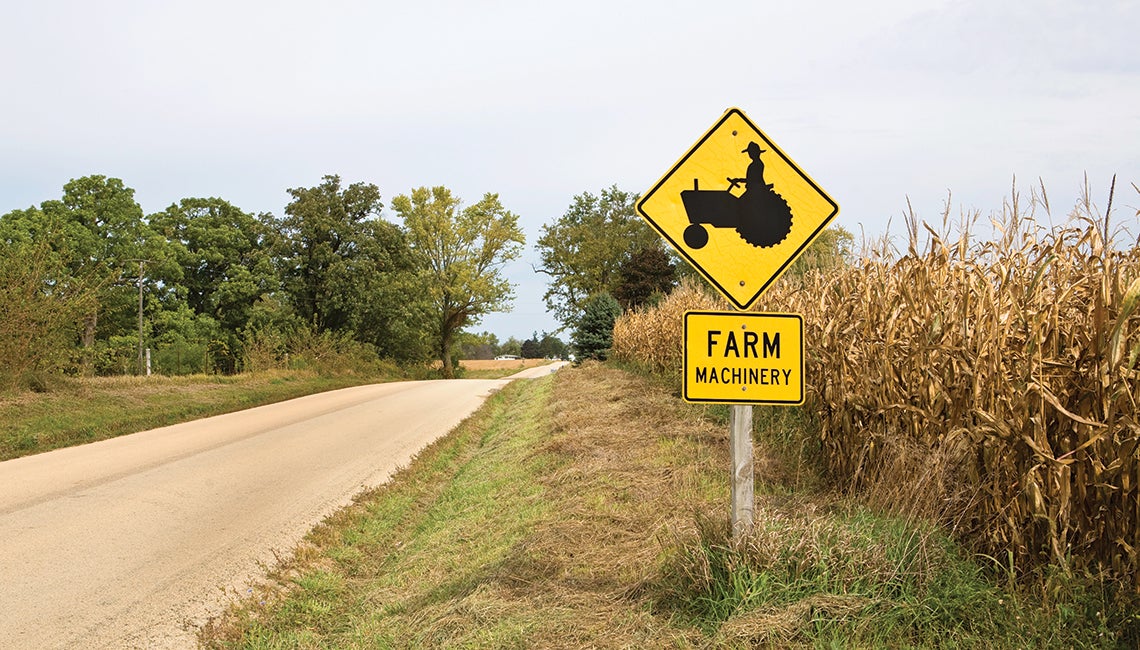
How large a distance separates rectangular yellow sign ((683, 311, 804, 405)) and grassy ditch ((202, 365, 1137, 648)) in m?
0.73

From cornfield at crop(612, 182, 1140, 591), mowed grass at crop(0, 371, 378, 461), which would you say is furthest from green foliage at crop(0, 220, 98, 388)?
cornfield at crop(612, 182, 1140, 591)

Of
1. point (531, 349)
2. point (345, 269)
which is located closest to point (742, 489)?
point (345, 269)

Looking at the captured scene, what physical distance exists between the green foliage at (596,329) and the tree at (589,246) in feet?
78.2

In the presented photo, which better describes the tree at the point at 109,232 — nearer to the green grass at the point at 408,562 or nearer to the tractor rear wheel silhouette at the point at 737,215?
the green grass at the point at 408,562

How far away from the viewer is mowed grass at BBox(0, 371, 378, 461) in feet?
44.5

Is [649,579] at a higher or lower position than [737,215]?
lower

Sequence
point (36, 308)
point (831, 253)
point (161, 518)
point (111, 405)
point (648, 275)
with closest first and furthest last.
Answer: point (161, 518), point (831, 253), point (111, 405), point (36, 308), point (648, 275)

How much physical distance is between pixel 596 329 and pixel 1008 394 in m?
35.4

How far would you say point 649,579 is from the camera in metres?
4.59

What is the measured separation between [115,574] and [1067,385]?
642 centimetres

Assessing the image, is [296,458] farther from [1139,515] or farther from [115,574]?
[1139,515]

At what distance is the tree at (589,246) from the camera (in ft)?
217

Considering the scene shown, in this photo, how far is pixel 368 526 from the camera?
25.8ft

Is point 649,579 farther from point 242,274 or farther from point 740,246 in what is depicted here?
point 242,274
